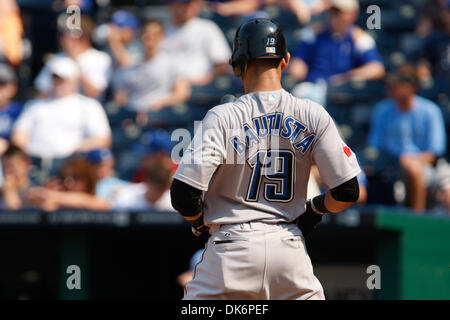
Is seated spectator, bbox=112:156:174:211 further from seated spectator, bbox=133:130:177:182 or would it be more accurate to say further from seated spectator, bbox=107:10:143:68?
seated spectator, bbox=107:10:143:68

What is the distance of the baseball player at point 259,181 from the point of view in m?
2.95

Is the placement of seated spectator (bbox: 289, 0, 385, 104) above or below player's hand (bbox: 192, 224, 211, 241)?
above

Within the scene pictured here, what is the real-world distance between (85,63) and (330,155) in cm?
546

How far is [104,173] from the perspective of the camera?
21.6 ft

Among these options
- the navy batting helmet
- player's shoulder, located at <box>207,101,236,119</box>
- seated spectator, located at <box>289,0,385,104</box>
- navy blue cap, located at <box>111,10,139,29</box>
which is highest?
navy blue cap, located at <box>111,10,139,29</box>

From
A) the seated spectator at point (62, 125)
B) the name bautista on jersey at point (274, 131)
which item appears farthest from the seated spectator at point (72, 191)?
the name bautista on jersey at point (274, 131)

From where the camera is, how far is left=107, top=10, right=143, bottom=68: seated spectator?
833 cm

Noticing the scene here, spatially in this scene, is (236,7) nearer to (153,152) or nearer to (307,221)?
(153,152)

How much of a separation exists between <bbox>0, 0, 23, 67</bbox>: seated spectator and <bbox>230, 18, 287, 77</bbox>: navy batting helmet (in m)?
5.63

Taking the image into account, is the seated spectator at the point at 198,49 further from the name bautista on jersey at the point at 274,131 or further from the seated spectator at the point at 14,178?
the name bautista on jersey at the point at 274,131

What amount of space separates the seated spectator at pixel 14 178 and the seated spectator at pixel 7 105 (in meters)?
0.64

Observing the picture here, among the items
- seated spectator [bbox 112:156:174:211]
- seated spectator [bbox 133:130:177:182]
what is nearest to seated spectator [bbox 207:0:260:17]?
seated spectator [bbox 133:130:177:182]
